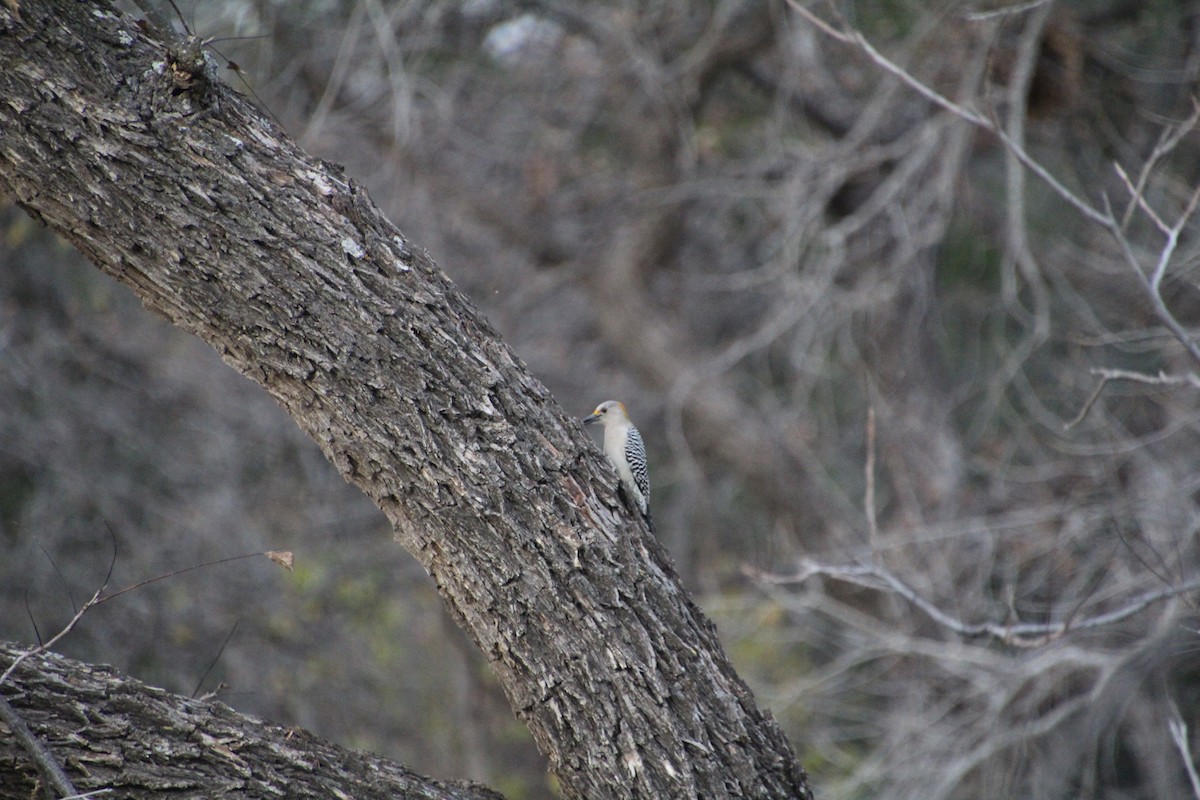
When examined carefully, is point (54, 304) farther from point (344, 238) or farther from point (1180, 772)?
point (1180, 772)

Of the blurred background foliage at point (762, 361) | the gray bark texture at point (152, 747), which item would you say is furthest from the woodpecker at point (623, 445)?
the gray bark texture at point (152, 747)

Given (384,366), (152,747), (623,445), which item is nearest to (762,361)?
(623,445)

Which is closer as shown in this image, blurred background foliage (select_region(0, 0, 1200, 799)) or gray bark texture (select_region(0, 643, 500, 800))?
gray bark texture (select_region(0, 643, 500, 800))

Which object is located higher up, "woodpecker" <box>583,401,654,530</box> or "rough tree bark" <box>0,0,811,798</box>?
"woodpecker" <box>583,401,654,530</box>

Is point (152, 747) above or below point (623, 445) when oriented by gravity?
below

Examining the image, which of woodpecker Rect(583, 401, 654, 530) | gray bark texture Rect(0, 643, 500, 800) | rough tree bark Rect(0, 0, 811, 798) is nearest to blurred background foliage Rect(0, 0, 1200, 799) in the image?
woodpecker Rect(583, 401, 654, 530)

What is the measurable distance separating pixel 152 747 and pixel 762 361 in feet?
21.9

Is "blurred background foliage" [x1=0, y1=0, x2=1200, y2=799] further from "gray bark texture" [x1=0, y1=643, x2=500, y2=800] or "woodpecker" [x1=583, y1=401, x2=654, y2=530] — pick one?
"gray bark texture" [x1=0, y1=643, x2=500, y2=800]

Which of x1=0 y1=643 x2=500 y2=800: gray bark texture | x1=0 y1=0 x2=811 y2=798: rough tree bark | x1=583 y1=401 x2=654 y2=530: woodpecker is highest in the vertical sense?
x1=583 y1=401 x2=654 y2=530: woodpecker

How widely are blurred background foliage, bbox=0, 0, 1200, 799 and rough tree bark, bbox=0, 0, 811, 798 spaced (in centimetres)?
271

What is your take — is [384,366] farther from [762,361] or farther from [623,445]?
[762,361]

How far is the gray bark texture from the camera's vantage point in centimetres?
217

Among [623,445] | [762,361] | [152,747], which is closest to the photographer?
[152,747]

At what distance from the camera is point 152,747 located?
2.21 m
